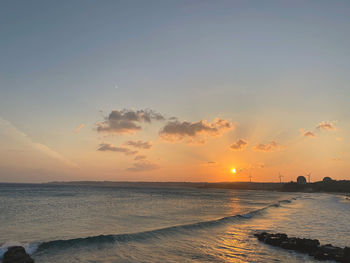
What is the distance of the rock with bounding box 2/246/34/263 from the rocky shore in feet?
63.7

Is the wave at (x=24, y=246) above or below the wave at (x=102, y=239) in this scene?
above

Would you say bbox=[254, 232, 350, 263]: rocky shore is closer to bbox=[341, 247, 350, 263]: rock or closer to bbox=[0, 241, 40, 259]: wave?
bbox=[341, 247, 350, 263]: rock

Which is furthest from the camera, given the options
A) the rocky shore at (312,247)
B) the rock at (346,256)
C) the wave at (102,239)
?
the wave at (102,239)

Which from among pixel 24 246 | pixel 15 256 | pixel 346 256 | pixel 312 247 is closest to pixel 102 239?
pixel 24 246

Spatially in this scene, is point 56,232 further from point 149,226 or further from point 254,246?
point 254,246

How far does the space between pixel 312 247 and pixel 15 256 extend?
2180 centimetres

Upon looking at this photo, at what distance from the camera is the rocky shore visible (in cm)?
1864

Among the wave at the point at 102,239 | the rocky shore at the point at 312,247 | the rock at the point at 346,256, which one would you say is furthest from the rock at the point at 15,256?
the rock at the point at 346,256

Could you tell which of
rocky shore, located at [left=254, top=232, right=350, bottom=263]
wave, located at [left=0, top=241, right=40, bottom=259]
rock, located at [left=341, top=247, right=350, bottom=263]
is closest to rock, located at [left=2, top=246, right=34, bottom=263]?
wave, located at [left=0, top=241, right=40, bottom=259]

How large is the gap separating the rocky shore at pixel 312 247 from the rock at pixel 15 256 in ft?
63.7

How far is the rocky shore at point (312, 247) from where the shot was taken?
18.6 metres

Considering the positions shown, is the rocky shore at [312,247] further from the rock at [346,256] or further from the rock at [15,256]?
the rock at [15,256]

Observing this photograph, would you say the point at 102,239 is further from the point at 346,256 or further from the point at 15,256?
the point at 346,256

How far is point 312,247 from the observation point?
21344mm
